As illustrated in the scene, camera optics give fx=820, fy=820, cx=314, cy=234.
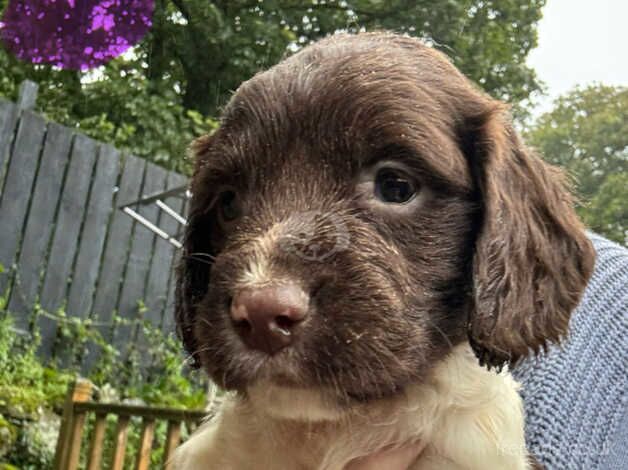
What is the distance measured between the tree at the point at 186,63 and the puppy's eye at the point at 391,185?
512 centimetres

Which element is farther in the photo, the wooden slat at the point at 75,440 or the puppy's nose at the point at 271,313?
the wooden slat at the point at 75,440

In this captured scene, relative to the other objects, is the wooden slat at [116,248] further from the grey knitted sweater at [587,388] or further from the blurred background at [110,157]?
the grey knitted sweater at [587,388]

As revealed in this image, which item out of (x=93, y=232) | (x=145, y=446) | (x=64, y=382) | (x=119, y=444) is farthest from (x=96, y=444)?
(x=93, y=232)

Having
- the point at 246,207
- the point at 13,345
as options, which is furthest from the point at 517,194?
the point at 13,345

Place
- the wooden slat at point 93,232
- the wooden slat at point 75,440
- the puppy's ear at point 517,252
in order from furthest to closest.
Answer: the wooden slat at point 93,232 < the wooden slat at point 75,440 < the puppy's ear at point 517,252

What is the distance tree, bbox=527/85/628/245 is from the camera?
2.46 metres

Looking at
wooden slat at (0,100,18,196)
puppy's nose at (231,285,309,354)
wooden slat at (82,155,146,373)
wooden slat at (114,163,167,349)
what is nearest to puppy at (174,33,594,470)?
puppy's nose at (231,285,309,354)

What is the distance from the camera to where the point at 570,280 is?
1.67 meters

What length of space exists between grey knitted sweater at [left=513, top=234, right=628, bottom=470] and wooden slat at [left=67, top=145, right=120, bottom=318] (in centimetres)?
487

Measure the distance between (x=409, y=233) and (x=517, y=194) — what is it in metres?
0.26

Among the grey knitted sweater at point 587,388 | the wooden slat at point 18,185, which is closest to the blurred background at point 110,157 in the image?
the wooden slat at point 18,185

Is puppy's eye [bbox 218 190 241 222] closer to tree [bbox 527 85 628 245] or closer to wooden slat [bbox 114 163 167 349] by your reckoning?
tree [bbox 527 85 628 245]

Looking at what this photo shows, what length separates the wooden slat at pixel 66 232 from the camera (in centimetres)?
638

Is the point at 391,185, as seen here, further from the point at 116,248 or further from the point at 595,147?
the point at 116,248
